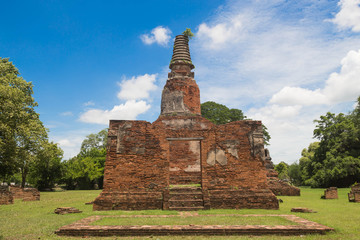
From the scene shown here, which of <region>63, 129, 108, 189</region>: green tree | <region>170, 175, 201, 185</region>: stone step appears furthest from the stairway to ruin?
<region>63, 129, 108, 189</region>: green tree

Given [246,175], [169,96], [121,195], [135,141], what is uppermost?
[169,96]

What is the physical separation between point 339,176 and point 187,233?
85.9 feet

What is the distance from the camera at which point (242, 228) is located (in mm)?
6148

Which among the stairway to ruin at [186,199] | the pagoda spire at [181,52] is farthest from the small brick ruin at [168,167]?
the pagoda spire at [181,52]

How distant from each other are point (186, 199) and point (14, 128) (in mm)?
14772

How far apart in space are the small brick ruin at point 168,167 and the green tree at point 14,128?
33.7 feet

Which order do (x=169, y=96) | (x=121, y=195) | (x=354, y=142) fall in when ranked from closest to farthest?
(x=121, y=195), (x=169, y=96), (x=354, y=142)

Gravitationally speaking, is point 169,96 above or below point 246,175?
above

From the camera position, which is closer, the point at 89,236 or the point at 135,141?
the point at 89,236

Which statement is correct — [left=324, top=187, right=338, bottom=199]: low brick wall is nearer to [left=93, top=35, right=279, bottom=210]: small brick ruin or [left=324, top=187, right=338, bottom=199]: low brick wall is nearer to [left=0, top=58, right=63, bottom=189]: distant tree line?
[left=93, top=35, right=279, bottom=210]: small brick ruin

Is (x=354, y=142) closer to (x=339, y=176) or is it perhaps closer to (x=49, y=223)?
(x=339, y=176)

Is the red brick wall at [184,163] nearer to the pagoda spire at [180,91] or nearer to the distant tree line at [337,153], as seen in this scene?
the pagoda spire at [180,91]

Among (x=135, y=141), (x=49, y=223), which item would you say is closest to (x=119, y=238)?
(x=49, y=223)

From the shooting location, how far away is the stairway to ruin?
9.68 metres
